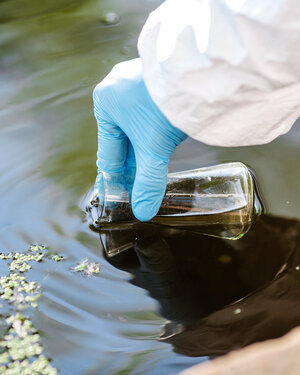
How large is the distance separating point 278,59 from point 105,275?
0.76 meters

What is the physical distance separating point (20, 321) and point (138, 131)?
620 millimetres

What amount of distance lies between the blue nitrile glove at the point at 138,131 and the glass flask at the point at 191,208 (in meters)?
0.08

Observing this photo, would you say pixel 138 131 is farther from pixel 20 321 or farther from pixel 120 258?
pixel 20 321

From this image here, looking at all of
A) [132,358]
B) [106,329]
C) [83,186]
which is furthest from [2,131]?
[132,358]

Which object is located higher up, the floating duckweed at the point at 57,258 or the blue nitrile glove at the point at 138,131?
the blue nitrile glove at the point at 138,131

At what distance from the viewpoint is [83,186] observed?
1.57 m

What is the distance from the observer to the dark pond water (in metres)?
1.13

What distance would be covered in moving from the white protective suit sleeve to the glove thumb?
21cm

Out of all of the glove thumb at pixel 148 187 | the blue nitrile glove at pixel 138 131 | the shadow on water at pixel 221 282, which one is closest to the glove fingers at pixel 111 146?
the blue nitrile glove at pixel 138 131

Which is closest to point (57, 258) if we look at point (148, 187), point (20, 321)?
point (20, 321)

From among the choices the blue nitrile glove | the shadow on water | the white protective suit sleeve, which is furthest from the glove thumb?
the white protective suit sleeve

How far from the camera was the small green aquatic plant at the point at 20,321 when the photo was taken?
1.08 m

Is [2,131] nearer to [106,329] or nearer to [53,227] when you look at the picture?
[53,227]

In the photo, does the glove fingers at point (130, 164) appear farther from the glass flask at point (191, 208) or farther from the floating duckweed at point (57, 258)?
the floating duckweed at point (57, 258)
